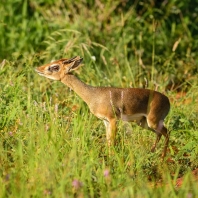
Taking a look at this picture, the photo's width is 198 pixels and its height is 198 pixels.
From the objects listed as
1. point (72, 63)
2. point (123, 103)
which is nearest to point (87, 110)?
point (123, 103)

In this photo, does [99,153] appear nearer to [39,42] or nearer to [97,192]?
[97,192]

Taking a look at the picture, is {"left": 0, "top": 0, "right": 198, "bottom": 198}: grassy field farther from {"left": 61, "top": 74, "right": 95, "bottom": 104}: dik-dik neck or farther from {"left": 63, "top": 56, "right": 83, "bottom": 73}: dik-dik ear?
{"left": 63, "top": 56, "right": 83, "bottom": 73}: dik-dik ear

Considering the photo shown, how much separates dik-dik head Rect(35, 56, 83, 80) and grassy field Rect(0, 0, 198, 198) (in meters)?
0.22

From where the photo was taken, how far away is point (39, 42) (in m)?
9.80

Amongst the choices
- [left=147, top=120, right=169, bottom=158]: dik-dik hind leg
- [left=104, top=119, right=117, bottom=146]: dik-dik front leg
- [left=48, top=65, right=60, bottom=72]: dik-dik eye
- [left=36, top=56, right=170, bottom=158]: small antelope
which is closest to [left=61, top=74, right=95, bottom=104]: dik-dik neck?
[left=36, top=56, right=170, bottom=158]: small antelope

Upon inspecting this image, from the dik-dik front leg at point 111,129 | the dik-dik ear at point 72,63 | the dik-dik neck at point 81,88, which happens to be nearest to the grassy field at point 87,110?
the dik-dik front leg at point 111,129

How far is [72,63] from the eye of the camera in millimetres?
6812

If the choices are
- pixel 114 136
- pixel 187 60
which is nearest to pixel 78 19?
pixel 187 60

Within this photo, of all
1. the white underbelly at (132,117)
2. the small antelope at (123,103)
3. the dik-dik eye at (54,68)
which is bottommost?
the white underbelly at (132,117)

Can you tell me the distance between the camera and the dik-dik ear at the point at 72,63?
6805 mm

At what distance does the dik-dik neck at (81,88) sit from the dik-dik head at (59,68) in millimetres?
75

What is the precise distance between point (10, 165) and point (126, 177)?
900 mm

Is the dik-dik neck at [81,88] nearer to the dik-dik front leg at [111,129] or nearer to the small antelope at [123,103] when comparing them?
the small antelope at [123,103]

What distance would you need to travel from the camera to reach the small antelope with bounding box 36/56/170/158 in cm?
671
